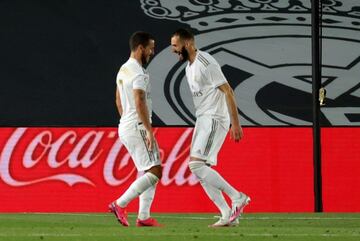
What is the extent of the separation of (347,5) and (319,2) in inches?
60.9

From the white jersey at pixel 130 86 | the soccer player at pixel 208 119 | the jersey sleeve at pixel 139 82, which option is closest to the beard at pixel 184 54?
the soccer player at pixel 208 119

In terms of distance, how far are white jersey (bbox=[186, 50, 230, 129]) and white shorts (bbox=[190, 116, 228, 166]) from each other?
Answer: 5cm

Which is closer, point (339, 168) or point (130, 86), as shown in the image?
point (130, 86)

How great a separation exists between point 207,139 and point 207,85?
1.52ft

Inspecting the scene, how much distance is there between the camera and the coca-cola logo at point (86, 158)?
705 inches

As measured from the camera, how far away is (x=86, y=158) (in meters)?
18.0

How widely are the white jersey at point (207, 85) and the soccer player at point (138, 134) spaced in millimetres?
407

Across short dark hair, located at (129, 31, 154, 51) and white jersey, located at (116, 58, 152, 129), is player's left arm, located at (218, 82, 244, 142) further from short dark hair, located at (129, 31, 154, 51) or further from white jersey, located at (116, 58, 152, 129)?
short dark hair, located at (129, 31, 154, 51)

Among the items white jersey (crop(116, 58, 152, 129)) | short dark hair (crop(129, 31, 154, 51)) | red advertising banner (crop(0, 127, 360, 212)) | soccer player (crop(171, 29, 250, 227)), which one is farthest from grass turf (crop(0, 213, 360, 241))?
red advertising banner (crop(0, 127, 360, 212))

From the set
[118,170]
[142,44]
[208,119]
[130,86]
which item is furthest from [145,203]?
[118,170]

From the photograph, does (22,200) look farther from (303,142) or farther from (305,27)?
(305,27)

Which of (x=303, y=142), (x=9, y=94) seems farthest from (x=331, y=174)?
(x=9, y=94)

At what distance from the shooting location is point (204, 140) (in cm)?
1180

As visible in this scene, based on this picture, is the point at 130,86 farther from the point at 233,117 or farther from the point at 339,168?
the point at 339,168
